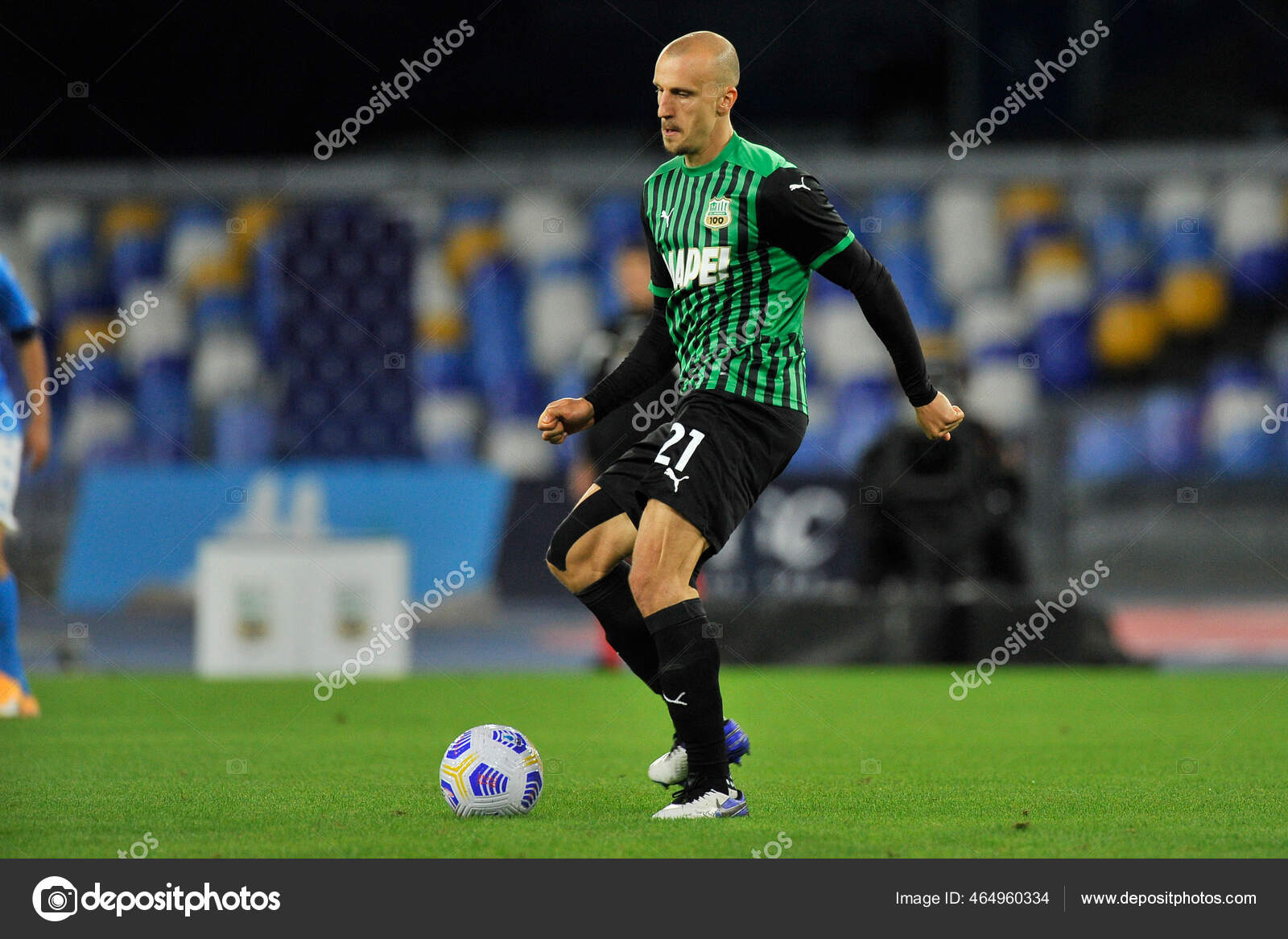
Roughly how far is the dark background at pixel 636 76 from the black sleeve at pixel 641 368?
1379cm

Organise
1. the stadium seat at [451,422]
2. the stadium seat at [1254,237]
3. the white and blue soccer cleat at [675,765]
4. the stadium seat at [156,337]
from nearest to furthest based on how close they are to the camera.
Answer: the white and blue soccer cleat at [675,765]
the stadium seat at [451,422]
the stadium seat at [156,337]
the stadium seat at [1254,237]

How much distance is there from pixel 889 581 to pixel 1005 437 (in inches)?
108

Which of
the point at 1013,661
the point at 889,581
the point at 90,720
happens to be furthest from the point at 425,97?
the point at 90,720

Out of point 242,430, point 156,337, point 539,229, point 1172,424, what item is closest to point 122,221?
point 156,337

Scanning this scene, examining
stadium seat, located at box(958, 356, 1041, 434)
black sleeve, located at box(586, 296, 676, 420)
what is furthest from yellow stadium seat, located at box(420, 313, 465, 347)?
black sleeve, located at box(586, 296, 676, 420)

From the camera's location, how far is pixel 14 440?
22.7ft

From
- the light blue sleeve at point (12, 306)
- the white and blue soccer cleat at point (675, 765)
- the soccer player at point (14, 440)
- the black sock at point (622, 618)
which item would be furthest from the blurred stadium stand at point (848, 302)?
the white and blue soccer cleat at point (675, 765)

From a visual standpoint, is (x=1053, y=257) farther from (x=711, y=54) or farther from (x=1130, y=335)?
(x=711, y=54)

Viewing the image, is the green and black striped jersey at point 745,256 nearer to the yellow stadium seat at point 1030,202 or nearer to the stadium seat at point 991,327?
the stadium seat at point 991,327

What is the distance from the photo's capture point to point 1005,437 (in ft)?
47.1

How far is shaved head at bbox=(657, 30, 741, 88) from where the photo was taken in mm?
4277

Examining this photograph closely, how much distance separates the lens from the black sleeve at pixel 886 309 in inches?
167

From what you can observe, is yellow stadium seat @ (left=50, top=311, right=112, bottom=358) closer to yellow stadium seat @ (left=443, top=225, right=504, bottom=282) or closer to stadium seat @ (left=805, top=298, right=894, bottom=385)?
yellow stadium seat @ (left=443, top=225, right=504, bottom=282)

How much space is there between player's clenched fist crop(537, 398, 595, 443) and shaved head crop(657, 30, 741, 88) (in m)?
0.99
